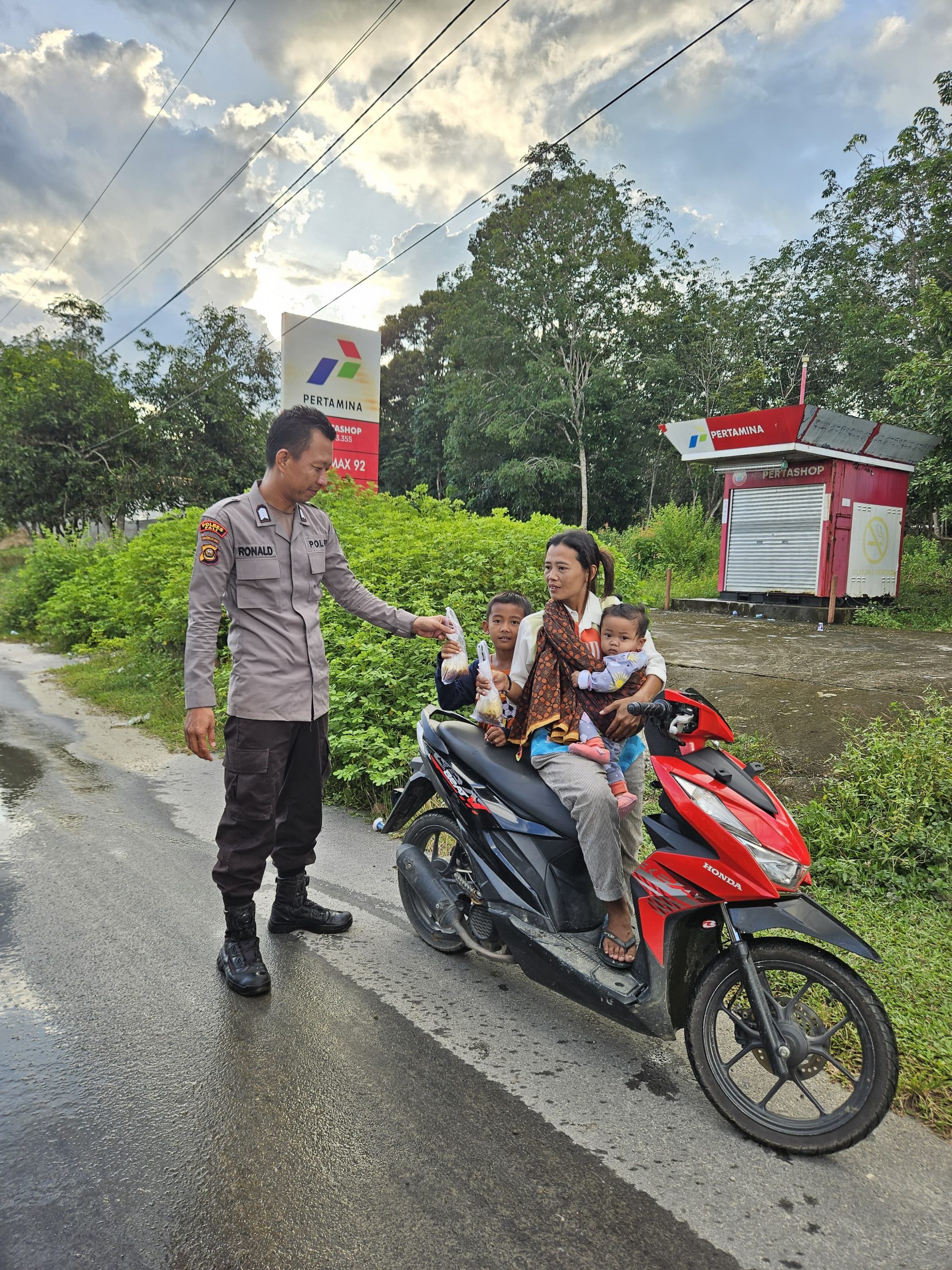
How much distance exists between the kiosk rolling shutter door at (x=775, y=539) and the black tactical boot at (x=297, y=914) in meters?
11.4

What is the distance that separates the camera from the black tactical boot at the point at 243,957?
2.91 meters

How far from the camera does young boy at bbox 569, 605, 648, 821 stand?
108 inches

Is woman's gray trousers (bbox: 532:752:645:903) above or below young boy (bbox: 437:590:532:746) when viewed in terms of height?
below

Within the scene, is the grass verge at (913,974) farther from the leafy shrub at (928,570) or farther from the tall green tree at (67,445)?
the tall green tree at (67,445)

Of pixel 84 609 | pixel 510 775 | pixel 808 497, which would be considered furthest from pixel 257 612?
pixel 808 497

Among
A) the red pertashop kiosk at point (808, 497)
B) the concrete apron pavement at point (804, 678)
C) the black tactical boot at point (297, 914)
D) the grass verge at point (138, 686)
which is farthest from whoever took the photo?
the red pertashop kiosk at point (808, 497)

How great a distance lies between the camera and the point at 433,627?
339cm

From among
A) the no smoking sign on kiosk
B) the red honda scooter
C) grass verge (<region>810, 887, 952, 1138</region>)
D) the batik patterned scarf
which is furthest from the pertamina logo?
grass verge (<region>810, 887, 952, 1138</region>)

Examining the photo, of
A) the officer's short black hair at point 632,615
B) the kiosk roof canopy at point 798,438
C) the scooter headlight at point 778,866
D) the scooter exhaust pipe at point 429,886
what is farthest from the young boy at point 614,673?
the kiosk roof canopy at point 798,438

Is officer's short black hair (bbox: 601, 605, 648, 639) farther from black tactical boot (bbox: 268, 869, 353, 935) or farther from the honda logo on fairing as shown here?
black tactical boot (bbox: 268, 869, 353, 935)

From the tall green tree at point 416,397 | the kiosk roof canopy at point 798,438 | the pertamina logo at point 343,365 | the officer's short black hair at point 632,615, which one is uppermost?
the tall green tree at point 416,397

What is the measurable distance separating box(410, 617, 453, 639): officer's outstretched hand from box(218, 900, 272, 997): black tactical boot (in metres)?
1.30

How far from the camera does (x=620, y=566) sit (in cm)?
695

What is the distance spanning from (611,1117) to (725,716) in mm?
3719
